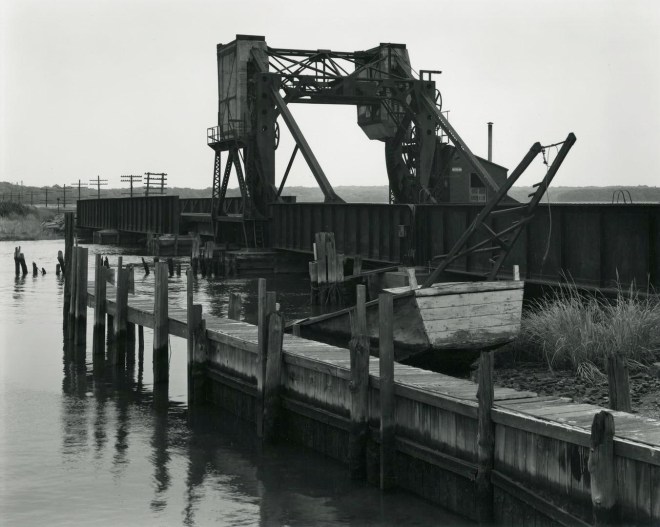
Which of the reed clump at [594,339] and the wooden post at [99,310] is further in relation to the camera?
the wooden post at [99,310]

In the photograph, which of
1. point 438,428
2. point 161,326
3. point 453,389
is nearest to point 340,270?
point 161,326

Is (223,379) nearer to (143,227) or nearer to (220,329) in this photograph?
(220,329)

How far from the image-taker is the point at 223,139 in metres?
44.7

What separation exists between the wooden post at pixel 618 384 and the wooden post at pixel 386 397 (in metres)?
2.60

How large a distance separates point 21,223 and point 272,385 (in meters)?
72.7

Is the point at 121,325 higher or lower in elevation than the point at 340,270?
lower

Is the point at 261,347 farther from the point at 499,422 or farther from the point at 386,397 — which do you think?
the point at 499,422

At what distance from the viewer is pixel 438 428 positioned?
38.0 ft

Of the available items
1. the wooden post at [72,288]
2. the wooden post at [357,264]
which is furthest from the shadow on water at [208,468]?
the wooden post at [357,264]

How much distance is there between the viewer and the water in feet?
39.6

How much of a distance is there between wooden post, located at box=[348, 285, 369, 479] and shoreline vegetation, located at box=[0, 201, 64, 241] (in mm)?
70518

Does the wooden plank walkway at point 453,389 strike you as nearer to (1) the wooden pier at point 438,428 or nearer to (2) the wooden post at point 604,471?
(1) the wooden pier at point 438,428

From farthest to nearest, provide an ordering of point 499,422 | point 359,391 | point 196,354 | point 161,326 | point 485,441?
point 161,326 < point 196,354 < point 359,391 < point 485,441 < point 499,422

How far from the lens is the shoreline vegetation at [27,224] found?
79.9 m
